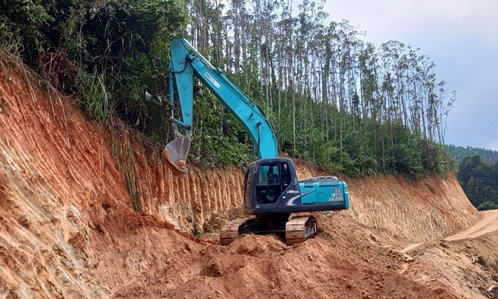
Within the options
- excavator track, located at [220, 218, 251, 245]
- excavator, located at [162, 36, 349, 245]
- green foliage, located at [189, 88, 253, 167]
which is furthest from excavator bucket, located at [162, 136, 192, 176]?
green foliage, located at [189, 88, 253, 167]

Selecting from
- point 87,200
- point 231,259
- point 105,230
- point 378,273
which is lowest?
point 378,273

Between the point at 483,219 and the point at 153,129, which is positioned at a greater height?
the point at 153,129

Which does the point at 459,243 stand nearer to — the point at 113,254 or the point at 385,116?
the point at 113,254

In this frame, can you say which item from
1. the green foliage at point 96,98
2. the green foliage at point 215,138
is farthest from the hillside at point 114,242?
the green foliage at point 215,138

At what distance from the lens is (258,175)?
10898 millimetres

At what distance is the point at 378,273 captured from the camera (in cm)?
883

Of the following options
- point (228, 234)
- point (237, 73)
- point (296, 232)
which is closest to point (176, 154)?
point (228, 234)

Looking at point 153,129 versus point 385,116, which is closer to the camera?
point 153,129

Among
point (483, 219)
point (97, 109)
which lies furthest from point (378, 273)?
point (483, 219)

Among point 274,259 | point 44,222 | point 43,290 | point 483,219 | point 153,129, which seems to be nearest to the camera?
point 43,290

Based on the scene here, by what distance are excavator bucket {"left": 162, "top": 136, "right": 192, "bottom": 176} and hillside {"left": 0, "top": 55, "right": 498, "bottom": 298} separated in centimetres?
102

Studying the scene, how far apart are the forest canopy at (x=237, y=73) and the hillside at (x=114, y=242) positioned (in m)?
0.97

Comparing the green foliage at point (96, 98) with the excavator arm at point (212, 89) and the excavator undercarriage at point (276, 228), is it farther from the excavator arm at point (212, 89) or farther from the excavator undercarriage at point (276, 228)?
the excavator undercarriage at point (276, 228)

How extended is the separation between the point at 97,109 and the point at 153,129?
267cm
